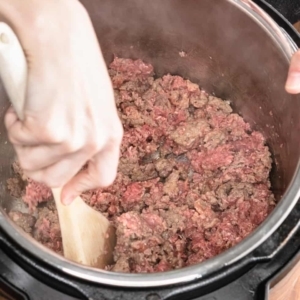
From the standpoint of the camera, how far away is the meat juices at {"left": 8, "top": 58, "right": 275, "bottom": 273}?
Result: 131cm

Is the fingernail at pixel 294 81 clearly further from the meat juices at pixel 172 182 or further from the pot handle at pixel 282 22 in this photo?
the meat juices at pixel 172 182

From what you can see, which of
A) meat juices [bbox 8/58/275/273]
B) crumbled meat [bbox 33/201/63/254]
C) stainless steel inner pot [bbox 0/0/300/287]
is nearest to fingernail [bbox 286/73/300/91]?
stainless steel inner pot [bbox 0/0/300/287]

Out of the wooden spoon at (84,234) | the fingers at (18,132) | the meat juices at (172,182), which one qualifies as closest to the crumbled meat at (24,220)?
the meat juices at (172,182)

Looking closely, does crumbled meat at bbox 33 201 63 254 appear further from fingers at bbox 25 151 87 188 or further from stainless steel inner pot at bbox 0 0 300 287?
fingers at bbox 25 151 87 188

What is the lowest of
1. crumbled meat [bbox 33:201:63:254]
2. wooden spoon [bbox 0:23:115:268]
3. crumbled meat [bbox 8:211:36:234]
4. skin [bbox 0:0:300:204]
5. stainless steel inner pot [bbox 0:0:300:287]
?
crumbled meat [bbox 8:211:36:234]

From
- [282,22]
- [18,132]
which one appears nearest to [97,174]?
[18,132]

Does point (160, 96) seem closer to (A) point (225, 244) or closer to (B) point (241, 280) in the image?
(A) point (225, 244)

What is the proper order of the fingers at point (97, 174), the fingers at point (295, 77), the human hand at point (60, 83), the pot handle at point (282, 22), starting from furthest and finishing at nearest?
the pot handle at point (282, 22), the fingers at point (295, 77), the fingers at point (97, 174), the human hand at point (60, 83)

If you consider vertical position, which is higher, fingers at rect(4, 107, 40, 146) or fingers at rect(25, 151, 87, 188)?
fingers at rect(4, 107, 40, 146)

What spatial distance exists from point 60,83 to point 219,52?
92 cm

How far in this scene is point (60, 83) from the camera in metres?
0.72

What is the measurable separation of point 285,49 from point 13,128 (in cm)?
79

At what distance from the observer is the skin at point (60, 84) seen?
0.72m

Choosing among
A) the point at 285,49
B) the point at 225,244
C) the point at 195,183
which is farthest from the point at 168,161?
the point at 285,49
